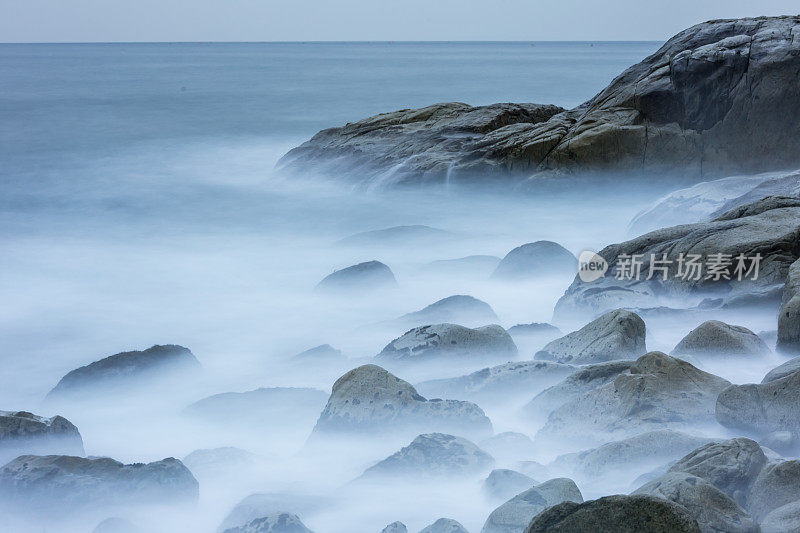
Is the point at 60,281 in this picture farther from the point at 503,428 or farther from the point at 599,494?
the point at 599,494

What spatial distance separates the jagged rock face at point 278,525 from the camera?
3.83m

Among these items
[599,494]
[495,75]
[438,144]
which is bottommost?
[599,494]

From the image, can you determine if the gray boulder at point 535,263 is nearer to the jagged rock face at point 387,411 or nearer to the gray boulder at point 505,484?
the jagged rock face at point 387,411

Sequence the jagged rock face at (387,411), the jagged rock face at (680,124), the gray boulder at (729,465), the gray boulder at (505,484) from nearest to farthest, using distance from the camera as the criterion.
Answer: the gray boulder at (729,465) → the gray boulder at (505,484) → the jagged rock face at (387,411) → the jagged rock face at (680,124)

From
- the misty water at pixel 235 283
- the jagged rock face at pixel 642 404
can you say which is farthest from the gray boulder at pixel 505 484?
the jagged rock face at pixel 642 404

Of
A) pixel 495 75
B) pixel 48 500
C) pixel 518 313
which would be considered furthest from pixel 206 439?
pixel 495 75

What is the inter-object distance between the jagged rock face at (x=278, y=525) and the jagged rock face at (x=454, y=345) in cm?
250

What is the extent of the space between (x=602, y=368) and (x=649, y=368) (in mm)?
428

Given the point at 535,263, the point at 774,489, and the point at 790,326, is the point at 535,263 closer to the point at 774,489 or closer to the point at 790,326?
the point at 790,326

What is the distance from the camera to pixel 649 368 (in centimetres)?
488

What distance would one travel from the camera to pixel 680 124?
469 inches

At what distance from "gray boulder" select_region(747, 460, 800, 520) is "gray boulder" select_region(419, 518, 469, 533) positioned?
1.24 m

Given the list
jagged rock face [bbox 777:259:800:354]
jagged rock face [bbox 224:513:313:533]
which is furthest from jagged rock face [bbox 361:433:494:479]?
jagged rock face [bbox 777:259:800:354]

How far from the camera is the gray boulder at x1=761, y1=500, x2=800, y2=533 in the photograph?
3135mm
